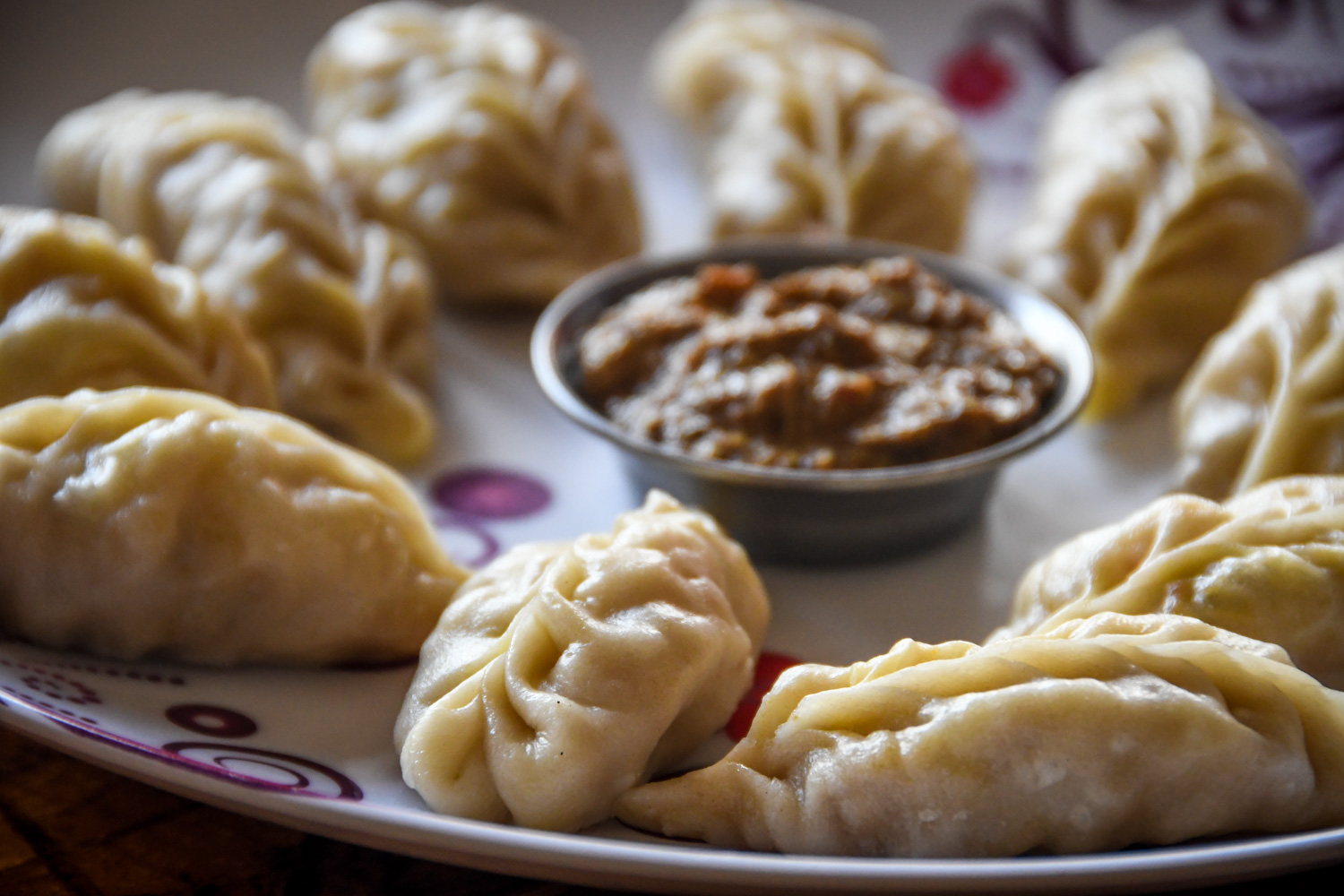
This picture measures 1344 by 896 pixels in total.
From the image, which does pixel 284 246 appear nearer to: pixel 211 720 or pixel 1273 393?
pixel 211 720

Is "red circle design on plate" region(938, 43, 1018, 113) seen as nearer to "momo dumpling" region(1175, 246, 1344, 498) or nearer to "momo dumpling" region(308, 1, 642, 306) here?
"momo dumpling" region(308, 1, 642, 306)

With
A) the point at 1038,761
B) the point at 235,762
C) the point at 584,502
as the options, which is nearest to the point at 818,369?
the point at 584,502

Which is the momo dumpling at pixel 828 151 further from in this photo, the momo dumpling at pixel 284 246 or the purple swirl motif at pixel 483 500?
the purple swirl motif at pixel 483 500

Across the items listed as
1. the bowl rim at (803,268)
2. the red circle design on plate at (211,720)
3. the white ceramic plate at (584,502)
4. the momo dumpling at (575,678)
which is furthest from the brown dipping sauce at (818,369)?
the red circle design on plate at (211,720)

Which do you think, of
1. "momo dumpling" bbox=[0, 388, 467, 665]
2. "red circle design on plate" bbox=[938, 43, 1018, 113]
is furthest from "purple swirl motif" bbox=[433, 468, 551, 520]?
"red circle design on plate" bbox=[938, 43, 1018, 113]

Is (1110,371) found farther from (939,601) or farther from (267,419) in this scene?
(267,419)
